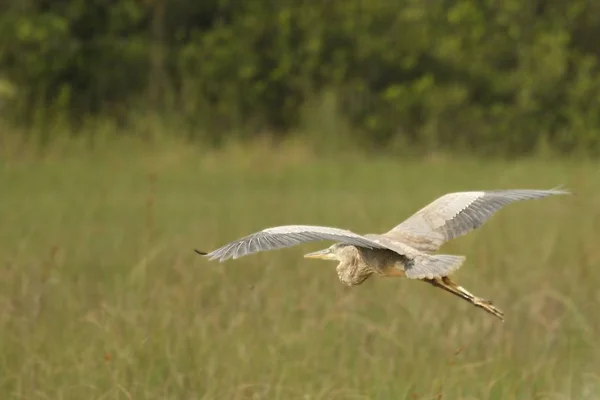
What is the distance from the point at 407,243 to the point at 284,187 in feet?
26.0

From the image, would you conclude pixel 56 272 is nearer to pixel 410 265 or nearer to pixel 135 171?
pixel 410 265

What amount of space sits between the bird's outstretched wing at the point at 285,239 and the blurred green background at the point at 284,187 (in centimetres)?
43

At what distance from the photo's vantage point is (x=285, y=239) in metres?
2.98

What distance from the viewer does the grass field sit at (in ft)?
12.8

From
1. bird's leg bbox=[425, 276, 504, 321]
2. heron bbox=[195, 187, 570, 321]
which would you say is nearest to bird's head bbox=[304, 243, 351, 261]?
heron bbox=[195, 187, 570, 321]

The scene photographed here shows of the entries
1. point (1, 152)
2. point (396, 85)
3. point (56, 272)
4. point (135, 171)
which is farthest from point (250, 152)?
point (56, 272)

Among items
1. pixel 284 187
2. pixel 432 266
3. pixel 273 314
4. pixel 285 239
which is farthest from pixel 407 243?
pixel 284 187

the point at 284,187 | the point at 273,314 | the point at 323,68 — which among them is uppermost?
the point at 323,68

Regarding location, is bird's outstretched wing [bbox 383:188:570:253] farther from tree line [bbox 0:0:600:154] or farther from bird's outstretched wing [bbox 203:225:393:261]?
tree line [bbox 0:0:600:154]

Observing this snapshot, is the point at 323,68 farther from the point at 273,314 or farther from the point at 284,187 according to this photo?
the point at 273,314

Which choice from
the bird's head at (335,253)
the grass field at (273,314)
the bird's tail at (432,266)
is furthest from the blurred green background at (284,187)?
the bird's tail at (432,266)

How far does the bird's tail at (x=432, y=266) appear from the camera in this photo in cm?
301

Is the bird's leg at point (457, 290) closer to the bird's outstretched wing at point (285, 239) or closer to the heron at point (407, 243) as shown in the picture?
the heron at point (407, 243)

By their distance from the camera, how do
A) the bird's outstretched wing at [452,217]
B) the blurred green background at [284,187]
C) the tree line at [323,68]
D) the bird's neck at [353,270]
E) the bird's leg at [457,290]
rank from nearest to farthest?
the bird's leg at [457,290] → the bird's neck at [353,270] → the bird's outstretched wing at [452,217] → the blurred green background at [284,187] → the tree line at [323,68]
